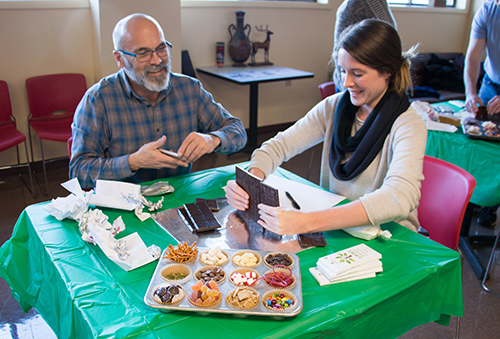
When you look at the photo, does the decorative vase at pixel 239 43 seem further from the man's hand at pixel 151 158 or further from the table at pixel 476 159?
the man's hand at pixel 151 158

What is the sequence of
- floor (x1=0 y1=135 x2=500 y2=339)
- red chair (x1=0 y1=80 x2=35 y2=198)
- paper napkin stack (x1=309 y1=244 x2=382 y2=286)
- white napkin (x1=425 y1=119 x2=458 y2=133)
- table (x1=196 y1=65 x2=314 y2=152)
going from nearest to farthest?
1. paper napkin stack (x1=309 y1=244 x2=382 y2=286)
2. floor (x1=0 y1=135 x2=500 y2=339)
3. white napkin (x1=425 y1=119 x2=458 y2=133)
4. red chair (x1=0 y1=80 x2=35 y2=198)
5. table (x1=196 y1=65 x2=314 y2=152)

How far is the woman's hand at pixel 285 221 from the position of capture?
1.30 meters

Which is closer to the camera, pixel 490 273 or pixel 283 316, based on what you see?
pixel 283 316

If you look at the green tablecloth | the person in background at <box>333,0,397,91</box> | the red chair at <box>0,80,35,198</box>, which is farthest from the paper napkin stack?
the red chair at <box>0,80,35,198</box>

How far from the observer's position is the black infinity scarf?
161 centimetres

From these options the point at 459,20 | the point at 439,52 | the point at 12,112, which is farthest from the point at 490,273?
the point at 459,20

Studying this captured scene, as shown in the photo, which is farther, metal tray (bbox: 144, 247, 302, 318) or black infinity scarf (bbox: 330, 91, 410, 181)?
black infinity scarf (bbox: 330, 91, 410, 181)

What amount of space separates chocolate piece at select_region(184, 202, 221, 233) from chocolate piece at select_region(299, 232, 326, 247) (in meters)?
0.29

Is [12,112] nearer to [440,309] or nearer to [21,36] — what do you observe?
[21,36]

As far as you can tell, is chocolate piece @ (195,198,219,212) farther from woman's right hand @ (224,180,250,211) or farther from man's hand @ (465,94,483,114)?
man's hand @ (465,94,483,114)

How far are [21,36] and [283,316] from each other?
11.6 ft

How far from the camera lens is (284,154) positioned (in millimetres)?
1897

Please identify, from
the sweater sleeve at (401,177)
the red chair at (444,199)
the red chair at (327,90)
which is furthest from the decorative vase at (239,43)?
the sweater sleeve at (401,177)

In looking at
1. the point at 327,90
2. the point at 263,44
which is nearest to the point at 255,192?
the point at 327,90
